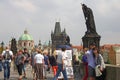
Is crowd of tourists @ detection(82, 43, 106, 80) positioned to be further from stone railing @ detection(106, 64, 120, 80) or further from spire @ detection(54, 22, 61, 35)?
spire @ detection(54, 22, 61, 35)

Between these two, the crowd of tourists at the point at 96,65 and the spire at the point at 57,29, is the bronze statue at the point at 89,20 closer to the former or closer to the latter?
the crowd of tourists at the point at 96,65

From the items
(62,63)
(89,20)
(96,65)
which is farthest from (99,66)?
(89,20)

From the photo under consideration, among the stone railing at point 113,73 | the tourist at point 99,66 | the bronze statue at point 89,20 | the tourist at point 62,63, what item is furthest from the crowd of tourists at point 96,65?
the bronze statue at point 89,20

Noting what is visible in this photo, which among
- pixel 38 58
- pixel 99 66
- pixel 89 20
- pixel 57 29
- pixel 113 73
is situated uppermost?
pixel 57 29

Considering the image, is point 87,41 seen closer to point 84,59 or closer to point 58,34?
point 84,59

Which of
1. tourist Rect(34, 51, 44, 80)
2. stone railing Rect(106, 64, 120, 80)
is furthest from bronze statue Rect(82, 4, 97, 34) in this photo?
stone railing Rect(106, 64, 120, 80)

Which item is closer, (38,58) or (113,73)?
(113,73)

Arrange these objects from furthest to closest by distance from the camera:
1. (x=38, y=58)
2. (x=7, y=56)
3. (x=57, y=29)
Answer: (x=57, y=29)
(x=7, y=56)
(x=38, y=58)

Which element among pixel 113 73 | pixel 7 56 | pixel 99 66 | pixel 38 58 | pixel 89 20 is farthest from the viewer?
pixel 89 20

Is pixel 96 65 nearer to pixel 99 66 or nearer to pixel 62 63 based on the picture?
pixel 99 66

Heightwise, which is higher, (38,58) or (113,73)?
(38,58)

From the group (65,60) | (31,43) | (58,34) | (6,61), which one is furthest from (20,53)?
(31,43)

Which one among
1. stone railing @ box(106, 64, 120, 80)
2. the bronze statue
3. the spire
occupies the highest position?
the spire

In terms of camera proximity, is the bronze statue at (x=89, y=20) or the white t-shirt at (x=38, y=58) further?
the bronze statue at (x=89, y=20)
